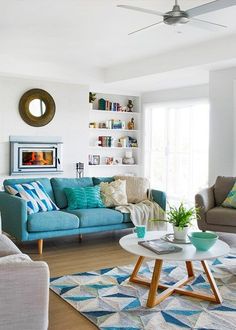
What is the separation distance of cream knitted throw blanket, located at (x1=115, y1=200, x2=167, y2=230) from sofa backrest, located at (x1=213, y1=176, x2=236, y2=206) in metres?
0.79

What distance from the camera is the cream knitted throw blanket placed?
5309 mm

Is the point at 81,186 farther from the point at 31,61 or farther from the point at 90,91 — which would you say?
the point at 90,91

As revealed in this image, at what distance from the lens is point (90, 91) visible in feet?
27.0

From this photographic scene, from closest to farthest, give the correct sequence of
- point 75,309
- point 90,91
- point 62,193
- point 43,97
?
1. point 75,309
2. point 62,193
3. point 43,97
4. point 90,91

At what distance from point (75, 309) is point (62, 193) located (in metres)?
2.34

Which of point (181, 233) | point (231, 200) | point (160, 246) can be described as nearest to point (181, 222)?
point (181, 233)

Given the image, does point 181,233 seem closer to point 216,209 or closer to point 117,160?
point 216,209

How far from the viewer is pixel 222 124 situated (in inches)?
252

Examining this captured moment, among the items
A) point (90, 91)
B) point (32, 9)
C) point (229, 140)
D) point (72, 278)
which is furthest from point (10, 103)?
point (72, 278)

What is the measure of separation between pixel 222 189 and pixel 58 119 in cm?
336

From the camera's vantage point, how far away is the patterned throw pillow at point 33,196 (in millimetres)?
4800

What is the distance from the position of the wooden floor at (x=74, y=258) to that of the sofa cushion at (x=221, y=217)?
3.83ft

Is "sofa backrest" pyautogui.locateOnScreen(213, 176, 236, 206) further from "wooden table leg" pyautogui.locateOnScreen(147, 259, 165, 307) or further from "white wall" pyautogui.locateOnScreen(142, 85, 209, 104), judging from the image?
"wooden table leg" pyautogui.locateOnScreen(147, 259, 165, 307)

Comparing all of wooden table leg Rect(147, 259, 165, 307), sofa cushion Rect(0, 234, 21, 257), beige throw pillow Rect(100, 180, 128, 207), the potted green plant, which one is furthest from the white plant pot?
beige throw pillow Rect(100, 180, 128, 207)
